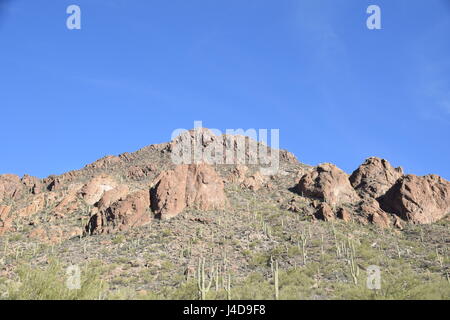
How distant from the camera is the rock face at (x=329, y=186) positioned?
49000mm

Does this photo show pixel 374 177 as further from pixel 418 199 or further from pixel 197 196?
pixel 197 196

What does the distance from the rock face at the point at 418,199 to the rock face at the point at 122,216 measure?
29257 mm

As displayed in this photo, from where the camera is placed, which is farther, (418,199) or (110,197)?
(110,197)

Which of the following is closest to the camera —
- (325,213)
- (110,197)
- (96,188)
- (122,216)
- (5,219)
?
(122,216)

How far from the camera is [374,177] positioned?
5272 centimetres

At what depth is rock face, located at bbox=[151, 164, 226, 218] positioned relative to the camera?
42781 millimetres

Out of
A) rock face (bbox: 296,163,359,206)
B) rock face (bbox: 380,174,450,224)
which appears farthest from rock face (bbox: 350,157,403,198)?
rock face (bbox: 380,174,450,224)

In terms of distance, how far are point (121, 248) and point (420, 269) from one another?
25664mm

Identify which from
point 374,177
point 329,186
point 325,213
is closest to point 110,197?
point 325,213

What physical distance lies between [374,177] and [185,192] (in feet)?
88.0

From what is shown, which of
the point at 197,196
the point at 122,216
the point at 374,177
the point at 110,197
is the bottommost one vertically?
the point at 122,216

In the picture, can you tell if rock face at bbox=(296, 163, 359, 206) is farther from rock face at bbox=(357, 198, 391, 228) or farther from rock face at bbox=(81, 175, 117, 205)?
rock face at bbox=(81, 175, 117, 205)

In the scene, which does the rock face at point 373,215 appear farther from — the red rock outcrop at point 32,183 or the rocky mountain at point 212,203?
the red rock outcrop at point 32,183

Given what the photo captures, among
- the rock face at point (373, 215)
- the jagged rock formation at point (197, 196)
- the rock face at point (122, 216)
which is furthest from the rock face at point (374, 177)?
the rock face at point (122, 216)
